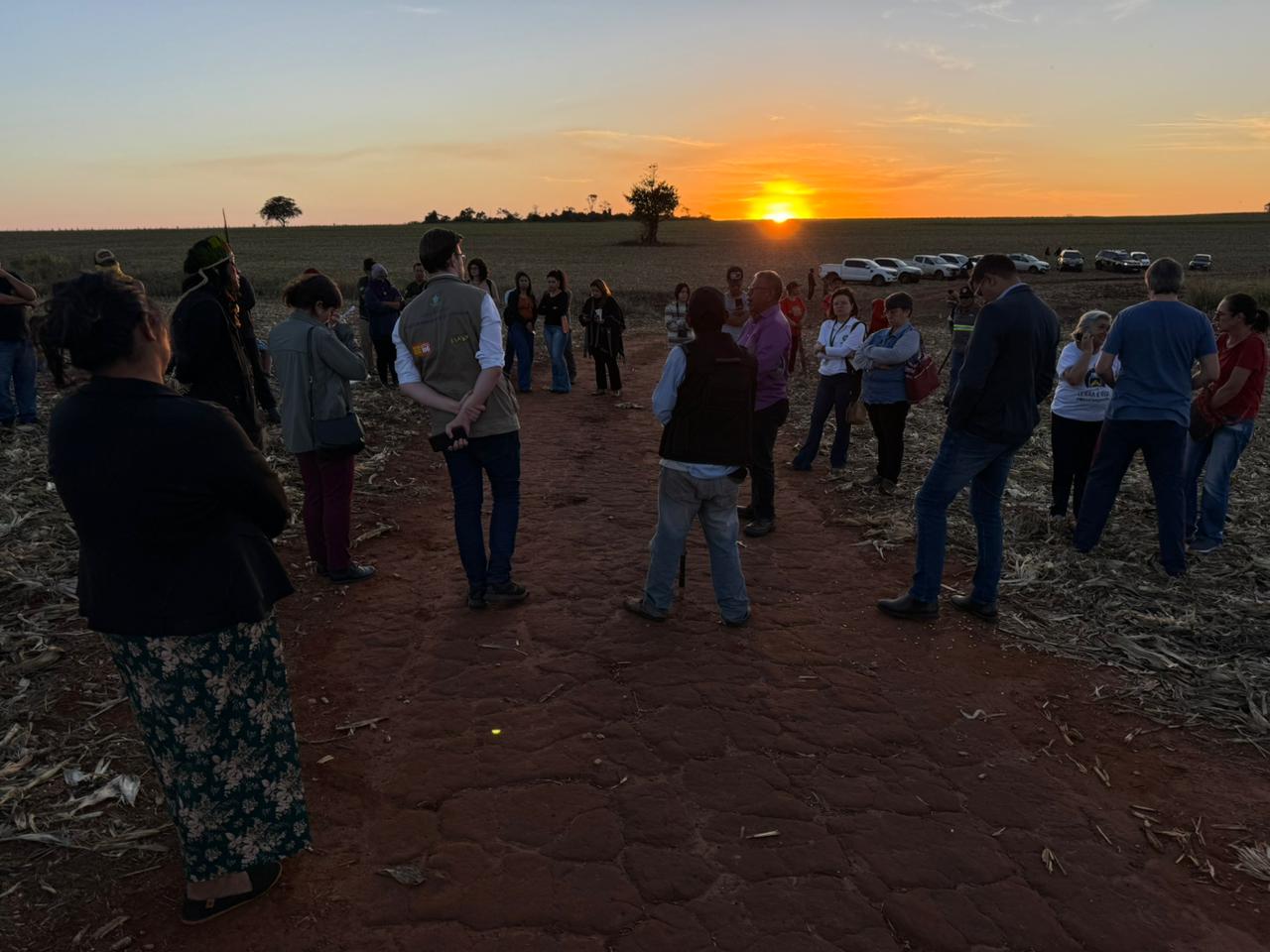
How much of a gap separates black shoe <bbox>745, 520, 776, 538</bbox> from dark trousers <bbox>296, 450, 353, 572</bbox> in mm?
3277

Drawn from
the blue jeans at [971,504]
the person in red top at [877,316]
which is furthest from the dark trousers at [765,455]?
the person in red top at [877,316]

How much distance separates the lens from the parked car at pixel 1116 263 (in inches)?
1870

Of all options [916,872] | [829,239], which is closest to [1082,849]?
[916,872]

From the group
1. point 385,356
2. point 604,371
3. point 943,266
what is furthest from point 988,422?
point 943,266

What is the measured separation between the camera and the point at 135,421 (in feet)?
7.56

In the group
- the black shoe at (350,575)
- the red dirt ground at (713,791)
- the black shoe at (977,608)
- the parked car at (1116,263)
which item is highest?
the parked car at (1116,263)

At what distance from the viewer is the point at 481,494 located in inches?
193

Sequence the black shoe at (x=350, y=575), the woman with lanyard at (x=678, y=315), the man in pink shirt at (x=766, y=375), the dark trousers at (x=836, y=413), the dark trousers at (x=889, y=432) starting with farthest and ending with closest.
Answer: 1. the woman with lanyard at (x=678, y=315)
2. the dark trousers at (x=836, y=413)
3. the dark trousers at (x=889, y=432)
4. the man in pink shirt at (x=766, y=375)
5. the black shoe at (x=350, y=575)

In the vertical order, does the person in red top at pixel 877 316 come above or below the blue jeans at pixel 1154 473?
above

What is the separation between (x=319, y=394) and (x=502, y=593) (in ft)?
5.91

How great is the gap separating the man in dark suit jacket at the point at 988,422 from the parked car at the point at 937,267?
44256mm

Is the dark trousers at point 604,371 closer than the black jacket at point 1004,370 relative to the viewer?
No

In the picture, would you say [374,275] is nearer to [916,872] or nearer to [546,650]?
[546,650]

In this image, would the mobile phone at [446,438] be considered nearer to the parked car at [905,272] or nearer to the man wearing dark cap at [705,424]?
the man wearing dark cap at [705,424]
